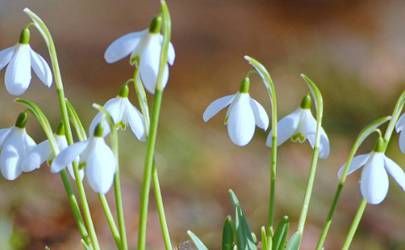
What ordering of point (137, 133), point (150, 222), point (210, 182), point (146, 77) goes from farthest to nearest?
1. point (210, 182)
2. point (150, 222)
3. point (137, 133)
4. point (146, 77)

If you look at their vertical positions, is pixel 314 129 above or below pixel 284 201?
above

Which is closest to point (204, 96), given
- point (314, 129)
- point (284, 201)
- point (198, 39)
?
point (198, 39)

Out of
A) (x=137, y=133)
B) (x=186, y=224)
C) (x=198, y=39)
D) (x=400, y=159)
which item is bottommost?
(x=186, y=224)

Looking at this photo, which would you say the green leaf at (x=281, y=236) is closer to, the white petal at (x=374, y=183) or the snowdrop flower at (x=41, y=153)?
the white petal at (x=374, y=183)

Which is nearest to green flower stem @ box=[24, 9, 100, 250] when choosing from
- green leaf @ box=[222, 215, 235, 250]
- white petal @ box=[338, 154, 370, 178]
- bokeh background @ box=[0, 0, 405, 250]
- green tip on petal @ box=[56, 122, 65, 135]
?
green tip on petal @ box=[56, 122, 65, 135]

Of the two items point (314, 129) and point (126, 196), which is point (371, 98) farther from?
point (314, 129)

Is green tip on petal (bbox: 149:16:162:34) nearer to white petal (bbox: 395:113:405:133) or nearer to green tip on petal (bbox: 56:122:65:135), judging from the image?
green tip on petal (bbox: 56:122:65:135)
